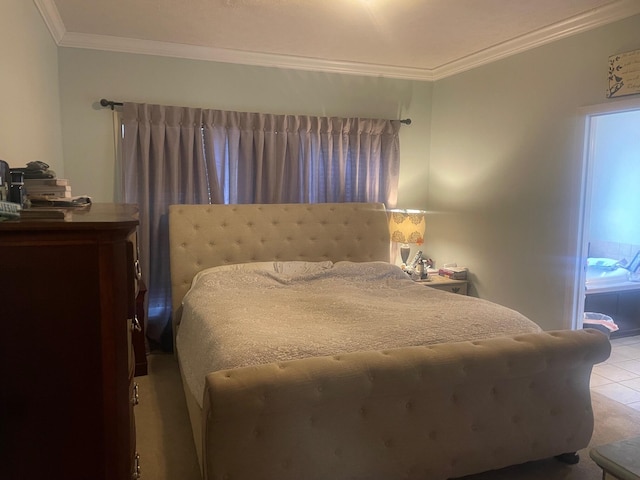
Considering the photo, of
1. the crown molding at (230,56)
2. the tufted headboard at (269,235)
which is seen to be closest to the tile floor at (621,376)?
the tufted headboard at (269,235)

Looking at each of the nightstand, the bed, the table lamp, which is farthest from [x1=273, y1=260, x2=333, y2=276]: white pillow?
the nightstand

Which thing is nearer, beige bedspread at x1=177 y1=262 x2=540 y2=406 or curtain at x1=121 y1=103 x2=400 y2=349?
beige bedspread at x1=177 y1=262 x2=540 y2=406

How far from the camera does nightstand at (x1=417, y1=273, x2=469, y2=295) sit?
4.07 meters

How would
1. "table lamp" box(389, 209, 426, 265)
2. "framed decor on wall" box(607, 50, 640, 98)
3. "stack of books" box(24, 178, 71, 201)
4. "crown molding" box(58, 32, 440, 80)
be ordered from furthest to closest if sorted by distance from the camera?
"table lamp" box(389, 209, 426, 265)
"crown molding" box(58, 32, 440, 80)
"framed decor on wall" box(607, 50, 640, 98)
"stack of books" box(24, 178, 71, 201)

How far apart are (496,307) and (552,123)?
152 cm

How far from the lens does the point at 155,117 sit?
12.2 ft

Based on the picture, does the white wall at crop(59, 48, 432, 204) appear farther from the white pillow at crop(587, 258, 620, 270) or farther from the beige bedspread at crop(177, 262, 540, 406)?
the white pillow at crop(587, 258, 620, 270)

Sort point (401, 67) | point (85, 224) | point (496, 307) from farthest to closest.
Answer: point (401, 67)
point (496, 307)
point (85, 224)

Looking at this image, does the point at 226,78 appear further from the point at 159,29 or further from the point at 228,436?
the point at 228,436

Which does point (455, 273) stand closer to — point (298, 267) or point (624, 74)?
point (298, 267)

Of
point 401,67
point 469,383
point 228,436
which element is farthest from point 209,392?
point 401,67

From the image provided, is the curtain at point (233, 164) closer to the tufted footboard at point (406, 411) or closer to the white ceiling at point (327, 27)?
the white ceiling at point (327, 27)

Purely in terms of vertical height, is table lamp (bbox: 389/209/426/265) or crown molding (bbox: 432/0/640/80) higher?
crown molding (bbox: 432/0/640/80)

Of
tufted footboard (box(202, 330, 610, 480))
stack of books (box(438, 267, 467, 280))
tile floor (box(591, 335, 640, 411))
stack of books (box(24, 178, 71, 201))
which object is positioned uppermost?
stack of books (box(24, 178, 71, 201))
